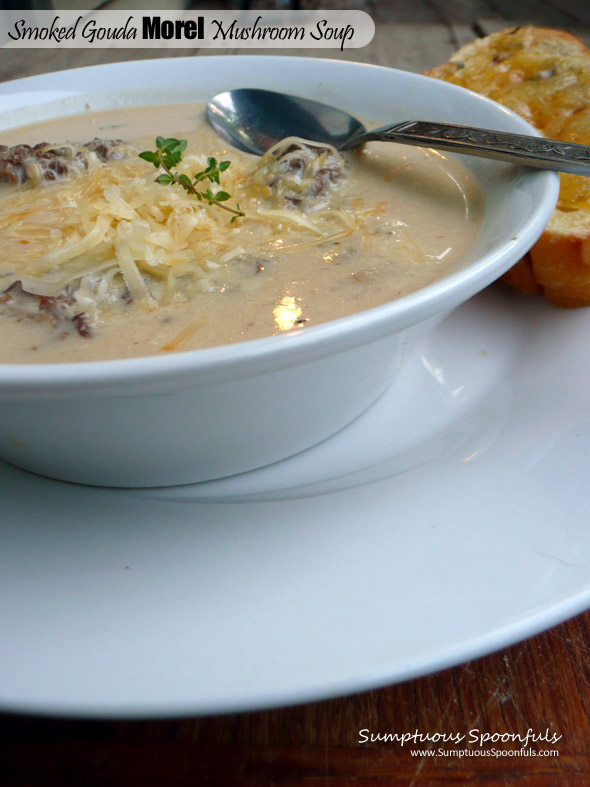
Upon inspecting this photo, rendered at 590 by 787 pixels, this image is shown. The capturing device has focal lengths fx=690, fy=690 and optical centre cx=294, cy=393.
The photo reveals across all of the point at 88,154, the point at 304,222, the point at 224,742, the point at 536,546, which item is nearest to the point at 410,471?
the point at 536,546

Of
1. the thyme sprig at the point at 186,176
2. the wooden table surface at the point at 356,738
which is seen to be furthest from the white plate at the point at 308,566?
the thyme sprig at the point at 186,176

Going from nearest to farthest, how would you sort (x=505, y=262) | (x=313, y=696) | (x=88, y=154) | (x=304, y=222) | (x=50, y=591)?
(x=313, y=696)
(x=50, y=591)
(x=505, y=262)
(x=304, y=222)
(x=88, y=154)

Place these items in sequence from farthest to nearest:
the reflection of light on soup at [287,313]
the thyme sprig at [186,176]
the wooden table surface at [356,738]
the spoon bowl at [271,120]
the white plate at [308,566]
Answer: the spoon bowl at [271,120], the thyme sprig at [186,176], the reflection of light on soup at [287,313], the wooden table surface at [356,738], the white plate at [308,566]

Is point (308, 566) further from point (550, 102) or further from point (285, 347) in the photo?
point (550, 102)

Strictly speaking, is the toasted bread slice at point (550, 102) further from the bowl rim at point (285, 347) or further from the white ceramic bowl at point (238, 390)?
the bowl rim at point (285, 347)

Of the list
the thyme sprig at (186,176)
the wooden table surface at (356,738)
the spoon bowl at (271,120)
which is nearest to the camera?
the wooden table surface at (356,738)

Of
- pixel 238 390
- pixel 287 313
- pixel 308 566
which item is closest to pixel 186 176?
pixel 287 313

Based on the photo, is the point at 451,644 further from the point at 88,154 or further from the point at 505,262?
the point at 88,154
